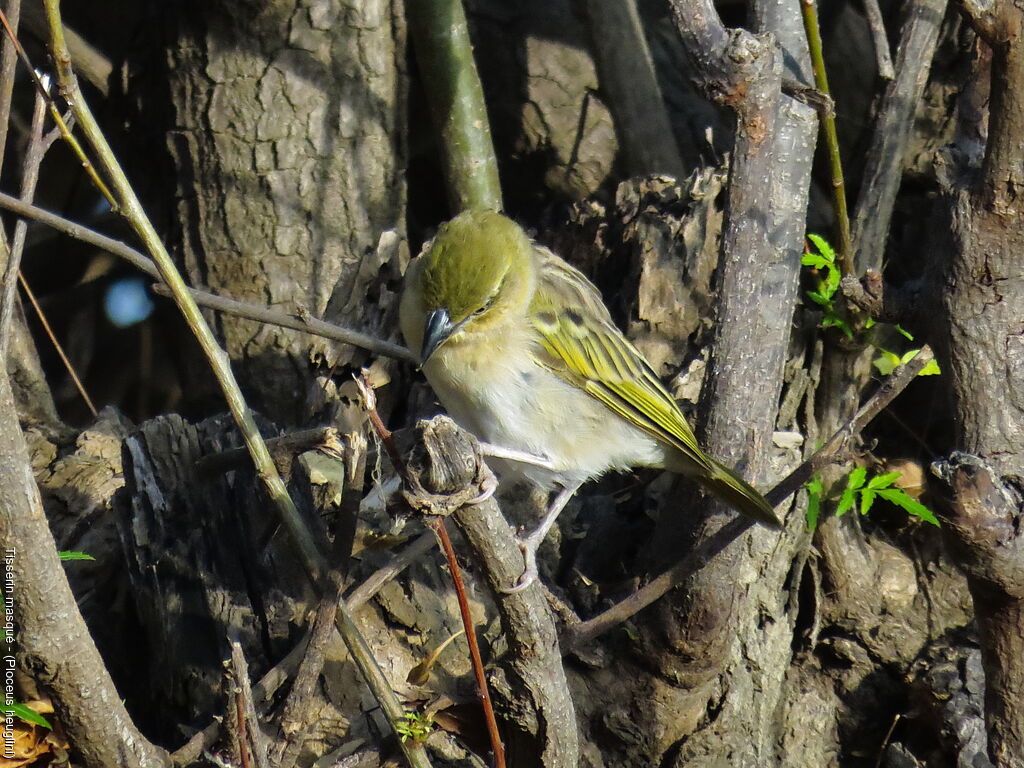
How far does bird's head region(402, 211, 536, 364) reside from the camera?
347 cm

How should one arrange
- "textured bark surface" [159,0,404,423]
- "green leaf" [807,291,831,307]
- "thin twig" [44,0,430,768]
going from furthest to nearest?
"textured bark surface" [159,0,404,423] < "green leaf" [807,291,831,307] < "thin twig" [44,0,430,768]

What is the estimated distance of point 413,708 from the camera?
127 inches

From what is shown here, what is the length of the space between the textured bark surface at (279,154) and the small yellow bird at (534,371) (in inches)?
57.8

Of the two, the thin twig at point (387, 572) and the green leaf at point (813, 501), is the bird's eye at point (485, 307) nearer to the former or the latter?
the thin twig at point (387, 572)

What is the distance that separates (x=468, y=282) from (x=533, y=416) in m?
0.54

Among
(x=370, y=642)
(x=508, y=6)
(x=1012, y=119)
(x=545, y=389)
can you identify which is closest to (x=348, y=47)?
(x=508, y=6)

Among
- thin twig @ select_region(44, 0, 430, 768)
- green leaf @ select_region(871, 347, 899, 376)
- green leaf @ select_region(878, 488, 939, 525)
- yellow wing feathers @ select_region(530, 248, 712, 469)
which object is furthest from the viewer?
green leaf @ select_region(871, 347, 899, 376)

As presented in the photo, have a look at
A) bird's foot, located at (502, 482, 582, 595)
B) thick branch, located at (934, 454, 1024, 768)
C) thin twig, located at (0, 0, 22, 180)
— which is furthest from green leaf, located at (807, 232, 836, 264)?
thin twig, located at (0, 0, 22, 180)

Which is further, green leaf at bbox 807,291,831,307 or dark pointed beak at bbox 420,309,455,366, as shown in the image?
green leaf at bbox 807,291,831,307

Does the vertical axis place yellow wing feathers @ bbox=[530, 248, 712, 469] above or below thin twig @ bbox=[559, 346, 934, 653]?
above

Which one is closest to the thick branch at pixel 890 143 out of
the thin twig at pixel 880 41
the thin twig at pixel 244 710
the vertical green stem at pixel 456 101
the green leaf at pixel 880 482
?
the thin twig at pixel 880 41

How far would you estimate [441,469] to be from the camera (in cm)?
239

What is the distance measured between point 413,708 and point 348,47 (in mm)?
3348

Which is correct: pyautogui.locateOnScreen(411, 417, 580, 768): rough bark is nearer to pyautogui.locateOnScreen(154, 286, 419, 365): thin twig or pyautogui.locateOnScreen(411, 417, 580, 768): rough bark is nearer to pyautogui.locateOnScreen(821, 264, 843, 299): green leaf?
pyautogui.locateOnScreen(154, 286, 419, 365): thin twig
